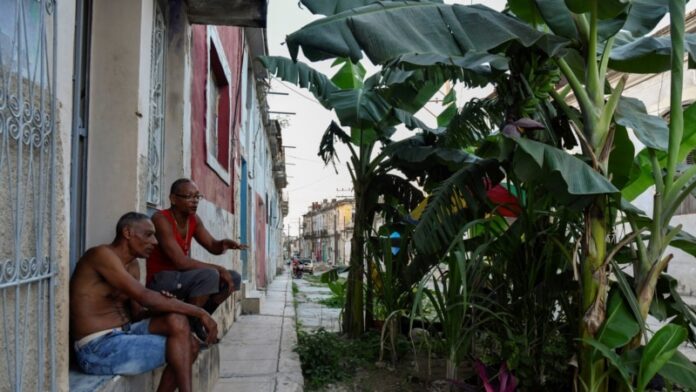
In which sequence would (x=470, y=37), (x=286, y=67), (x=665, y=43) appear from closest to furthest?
(x=470, y=37) < (x=665, y=43) < (x=286, y=67)

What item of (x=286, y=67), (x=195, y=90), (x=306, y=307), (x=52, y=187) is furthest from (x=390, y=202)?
(x=306, y=307)

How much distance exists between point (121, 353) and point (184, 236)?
1.16 metres

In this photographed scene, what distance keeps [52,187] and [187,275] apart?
1.32 metres

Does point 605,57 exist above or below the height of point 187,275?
above

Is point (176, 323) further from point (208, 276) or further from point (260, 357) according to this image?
point (260, 357)

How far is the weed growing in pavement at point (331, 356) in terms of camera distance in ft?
16.0

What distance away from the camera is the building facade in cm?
195

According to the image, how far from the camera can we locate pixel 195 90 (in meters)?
5.39

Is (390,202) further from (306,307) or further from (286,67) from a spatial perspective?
(306,307)

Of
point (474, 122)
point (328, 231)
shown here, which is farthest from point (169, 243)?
point (328, 231)

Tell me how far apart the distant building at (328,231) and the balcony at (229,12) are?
176 feet

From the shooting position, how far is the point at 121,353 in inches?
106

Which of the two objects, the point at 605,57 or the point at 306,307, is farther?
the point at 306,307

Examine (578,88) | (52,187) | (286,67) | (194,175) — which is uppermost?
(286,67)
